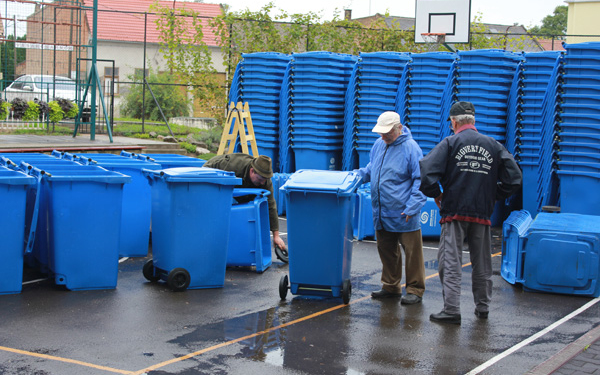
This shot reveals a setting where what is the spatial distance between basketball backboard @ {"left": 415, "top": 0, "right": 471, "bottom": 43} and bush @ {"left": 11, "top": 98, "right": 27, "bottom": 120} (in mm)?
9549

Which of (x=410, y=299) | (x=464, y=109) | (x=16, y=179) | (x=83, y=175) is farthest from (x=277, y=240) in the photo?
(x=16, y=179)

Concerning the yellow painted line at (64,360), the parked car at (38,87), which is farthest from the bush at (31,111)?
the yellow painted line at (64,360)

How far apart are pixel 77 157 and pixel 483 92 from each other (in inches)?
254

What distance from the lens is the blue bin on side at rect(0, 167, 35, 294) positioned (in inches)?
255

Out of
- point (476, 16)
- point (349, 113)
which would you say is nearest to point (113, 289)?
point (349, 113)

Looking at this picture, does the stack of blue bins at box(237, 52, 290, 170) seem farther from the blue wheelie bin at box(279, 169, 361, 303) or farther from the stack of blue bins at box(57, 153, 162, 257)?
the blue wheelie bin at box(279, 169, 361, 303)

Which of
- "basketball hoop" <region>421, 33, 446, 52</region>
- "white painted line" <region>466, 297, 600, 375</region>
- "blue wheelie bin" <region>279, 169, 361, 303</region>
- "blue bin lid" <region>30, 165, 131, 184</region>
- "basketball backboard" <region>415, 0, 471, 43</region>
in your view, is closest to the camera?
"white painted line" <region>466, 297, 600, 375</region>

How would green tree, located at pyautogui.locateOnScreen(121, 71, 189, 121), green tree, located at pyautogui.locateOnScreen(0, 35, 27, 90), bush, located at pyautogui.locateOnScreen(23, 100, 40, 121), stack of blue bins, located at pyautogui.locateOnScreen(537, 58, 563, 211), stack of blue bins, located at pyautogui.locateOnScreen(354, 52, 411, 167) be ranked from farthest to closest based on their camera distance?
1. green tree, located at pyautogui.locateOnScreen(121, 71, 189, 121)
2. green tree, located at pyautogui.locateOnScreen(0, 35, 27, 90)
3. bush, located at pyautogui.locateOnScreen(23, 100, 40, 121)
4. stack of blue bins, located at pyautogui.locateOnScreen(354, 52, 411, 167)
5. stack of blue bins, located at pyautogui.locateOnScreen(537, 58, 563, 211)

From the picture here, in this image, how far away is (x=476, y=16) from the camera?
64.7ft

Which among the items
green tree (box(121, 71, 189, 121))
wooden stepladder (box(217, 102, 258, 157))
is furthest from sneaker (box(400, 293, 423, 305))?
green tree (box(121, 71, 189, 121))

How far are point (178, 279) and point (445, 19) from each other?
12753 mm

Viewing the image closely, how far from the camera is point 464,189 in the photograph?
20.1 feet

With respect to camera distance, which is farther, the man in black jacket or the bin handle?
the bin handle

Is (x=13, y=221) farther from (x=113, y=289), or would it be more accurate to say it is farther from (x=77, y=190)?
(x=113, y=289)
